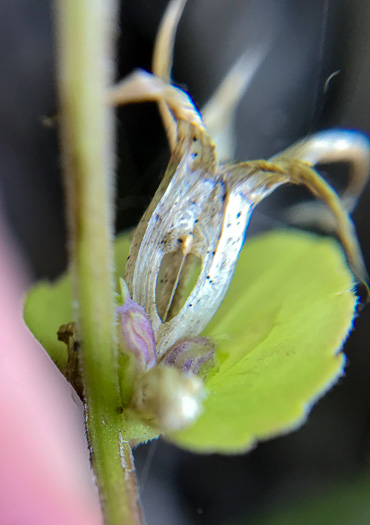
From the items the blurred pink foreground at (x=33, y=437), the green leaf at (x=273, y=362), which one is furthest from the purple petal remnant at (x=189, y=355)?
the blurred pink foreground at (x=33, y=437)

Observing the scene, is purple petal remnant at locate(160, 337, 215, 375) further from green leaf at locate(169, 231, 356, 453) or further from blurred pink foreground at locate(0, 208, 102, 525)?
blurred pink foreground at locate(0, 208, 102, 525)

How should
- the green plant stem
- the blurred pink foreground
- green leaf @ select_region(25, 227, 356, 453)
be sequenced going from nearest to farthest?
the green plant stem → green leaf @ select_region(25, 227, 356, 453) → the blurred pink foreground

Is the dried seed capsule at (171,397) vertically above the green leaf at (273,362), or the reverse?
the dried seed capsule at (171,397)

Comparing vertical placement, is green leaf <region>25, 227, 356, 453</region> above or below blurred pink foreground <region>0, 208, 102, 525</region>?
above

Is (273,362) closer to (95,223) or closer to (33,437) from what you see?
(95,223)

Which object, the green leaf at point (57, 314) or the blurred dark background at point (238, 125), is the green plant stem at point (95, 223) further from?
the blurred dark background at point (238, 125)

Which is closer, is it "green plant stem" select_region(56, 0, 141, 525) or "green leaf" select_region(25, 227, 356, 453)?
"green plant stem" select_region(56, 0, 141, 525)

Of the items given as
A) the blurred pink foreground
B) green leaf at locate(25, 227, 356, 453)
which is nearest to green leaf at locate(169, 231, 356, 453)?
green leaf at locate(25, 227, 356, 453)
